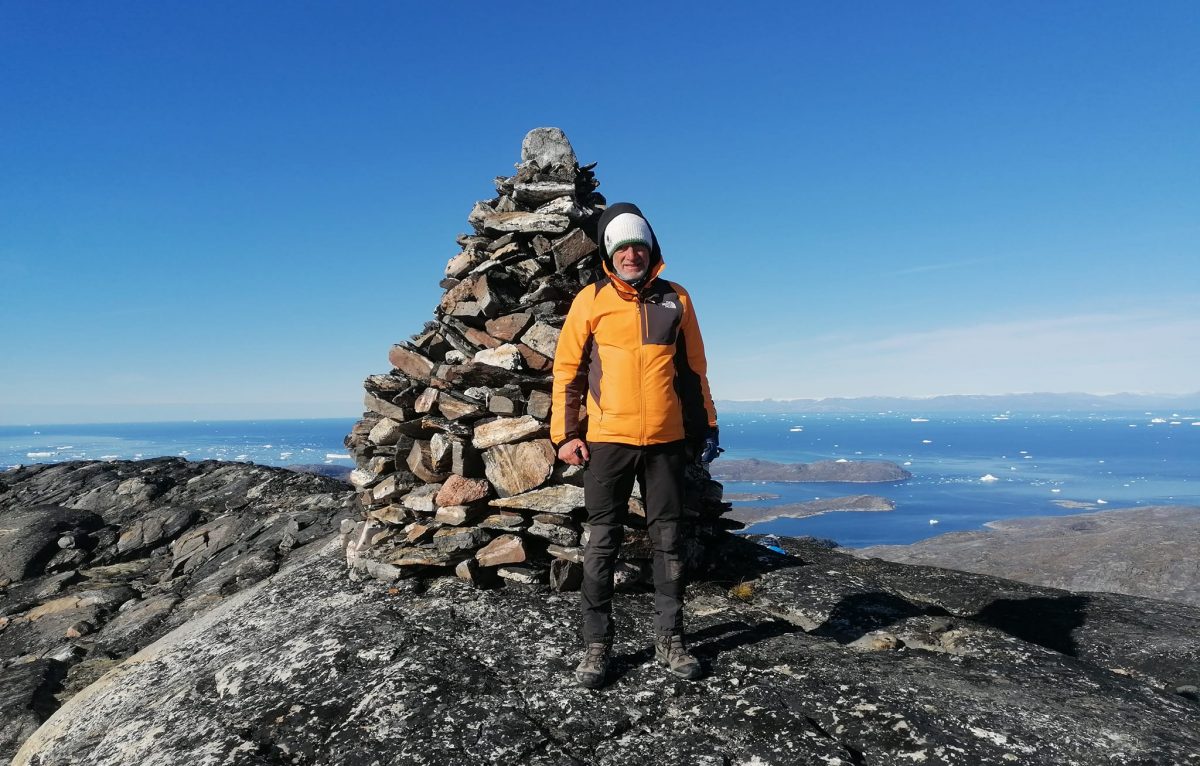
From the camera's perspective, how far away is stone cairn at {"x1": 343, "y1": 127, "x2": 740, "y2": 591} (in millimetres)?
8312

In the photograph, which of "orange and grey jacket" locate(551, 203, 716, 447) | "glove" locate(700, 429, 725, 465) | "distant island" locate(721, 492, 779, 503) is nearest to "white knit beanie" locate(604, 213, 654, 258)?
"orange and grey jacket" locate(551, 203, 716, 447)

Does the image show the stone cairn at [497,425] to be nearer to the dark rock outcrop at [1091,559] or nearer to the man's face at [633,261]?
the man's face at [633,261]

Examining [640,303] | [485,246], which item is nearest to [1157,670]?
[640,303]

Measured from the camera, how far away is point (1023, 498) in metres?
185

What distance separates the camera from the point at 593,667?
19.0 ft

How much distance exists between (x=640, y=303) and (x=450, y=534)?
4.36m

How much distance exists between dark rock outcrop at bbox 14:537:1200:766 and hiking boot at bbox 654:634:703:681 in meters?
0.11

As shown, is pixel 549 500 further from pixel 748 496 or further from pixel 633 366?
pixel 748 496

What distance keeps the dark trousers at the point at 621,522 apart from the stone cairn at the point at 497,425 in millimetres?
1910

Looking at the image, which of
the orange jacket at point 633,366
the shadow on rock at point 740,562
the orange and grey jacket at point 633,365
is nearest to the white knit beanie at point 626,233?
the orange and grey jacket at point 633,365

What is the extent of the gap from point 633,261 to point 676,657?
3872 millimetres

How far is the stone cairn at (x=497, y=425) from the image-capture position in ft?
27.3

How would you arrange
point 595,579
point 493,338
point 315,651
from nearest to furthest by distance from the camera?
point 595,579 < point 315,651 < point 493,338

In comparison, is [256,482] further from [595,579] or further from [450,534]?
[595,579]
